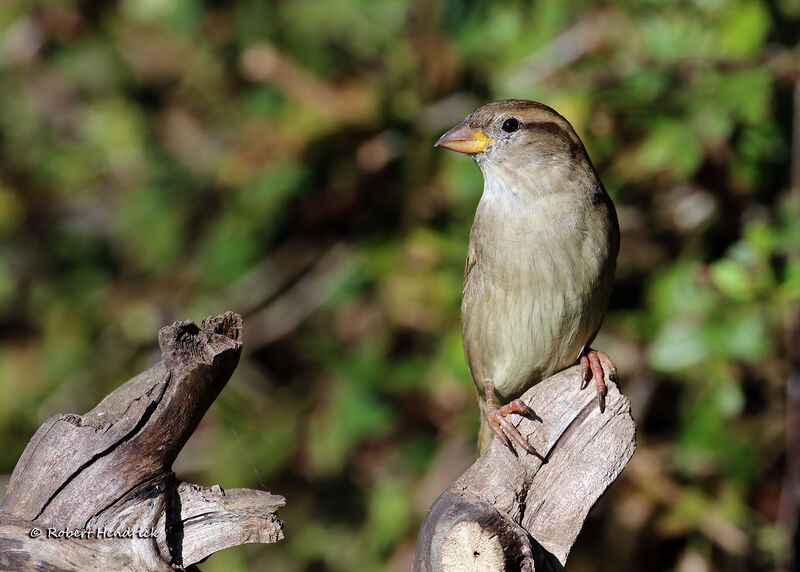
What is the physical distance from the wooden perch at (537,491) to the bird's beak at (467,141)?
0.85 metres

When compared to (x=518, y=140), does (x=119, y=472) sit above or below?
below

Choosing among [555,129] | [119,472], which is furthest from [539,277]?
[119,472]

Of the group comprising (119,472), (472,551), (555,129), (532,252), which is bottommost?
(472,551)

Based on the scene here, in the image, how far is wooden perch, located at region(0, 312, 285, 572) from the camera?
1865mm

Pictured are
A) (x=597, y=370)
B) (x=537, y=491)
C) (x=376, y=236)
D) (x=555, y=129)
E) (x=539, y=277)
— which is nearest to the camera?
(x=537, y=491)

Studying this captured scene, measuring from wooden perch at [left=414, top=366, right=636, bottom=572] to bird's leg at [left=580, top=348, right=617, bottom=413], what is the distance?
0.02 m

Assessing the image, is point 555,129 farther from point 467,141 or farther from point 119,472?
point 119,472

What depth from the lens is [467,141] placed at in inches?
111

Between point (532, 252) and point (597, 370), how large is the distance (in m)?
0.40

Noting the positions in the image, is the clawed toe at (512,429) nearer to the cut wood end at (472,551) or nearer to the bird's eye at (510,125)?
the cut wood end at (472,551)

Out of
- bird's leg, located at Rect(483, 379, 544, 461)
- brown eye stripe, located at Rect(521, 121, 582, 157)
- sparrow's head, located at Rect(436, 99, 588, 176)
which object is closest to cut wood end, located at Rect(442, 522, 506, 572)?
bird's leg, located at Rect(483, 379, 544, 461)

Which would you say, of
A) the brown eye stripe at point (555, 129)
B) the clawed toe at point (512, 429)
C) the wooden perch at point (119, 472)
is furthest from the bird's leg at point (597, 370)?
the wooden perch at point (119, 472)

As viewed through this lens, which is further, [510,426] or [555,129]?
[555,129]

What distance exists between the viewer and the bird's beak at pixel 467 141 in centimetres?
281
